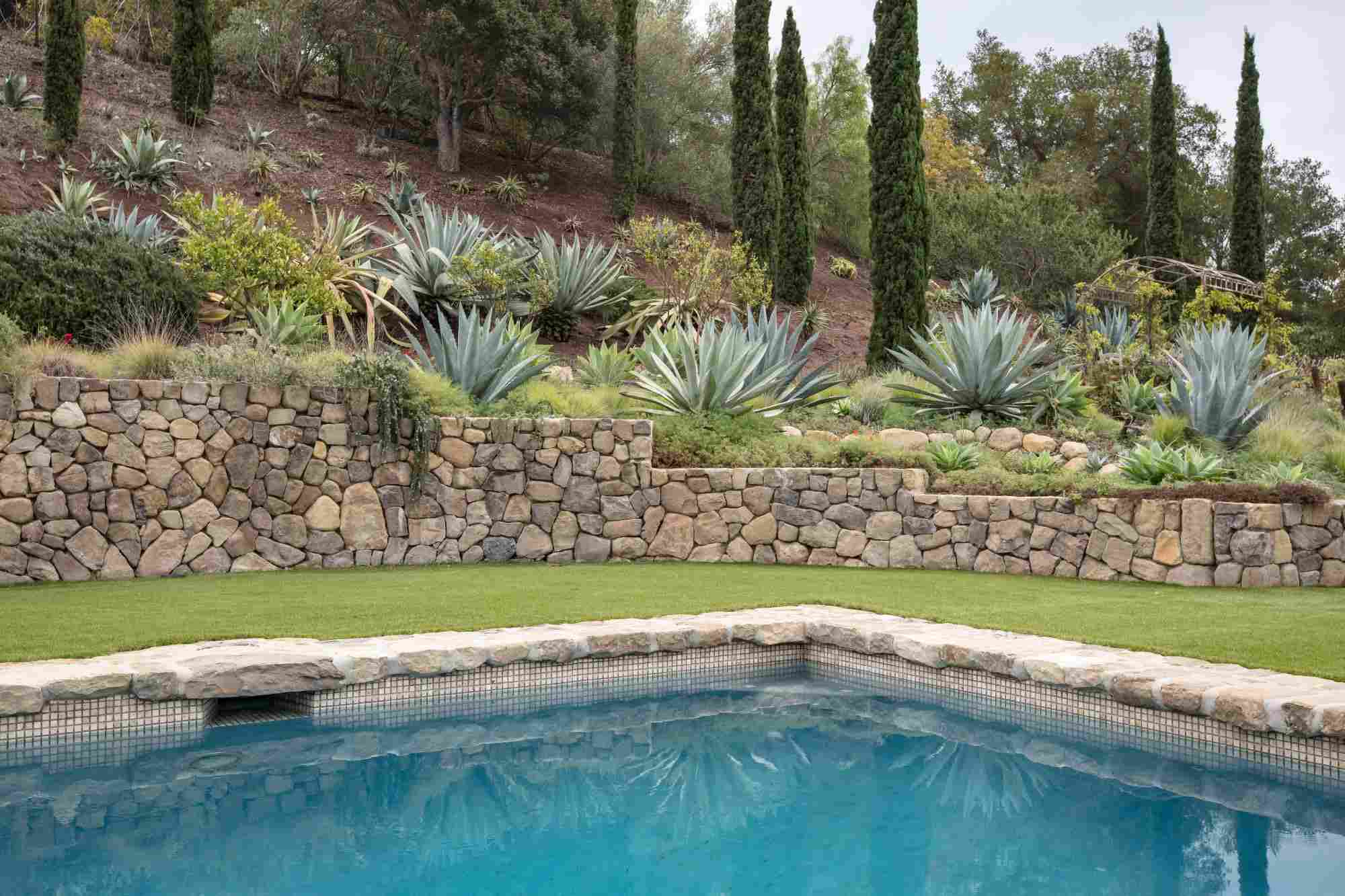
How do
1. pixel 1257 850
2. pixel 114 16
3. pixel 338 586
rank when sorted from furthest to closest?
pixel 114 16, pixel 338 586, pixel 1257 850

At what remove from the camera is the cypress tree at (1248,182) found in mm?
24484

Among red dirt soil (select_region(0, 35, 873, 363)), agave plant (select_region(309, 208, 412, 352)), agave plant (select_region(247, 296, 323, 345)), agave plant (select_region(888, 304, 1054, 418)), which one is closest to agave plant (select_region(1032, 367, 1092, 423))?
agave plant (select_region(888, 304, 1054, 418))

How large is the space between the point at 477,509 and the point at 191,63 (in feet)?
52.2

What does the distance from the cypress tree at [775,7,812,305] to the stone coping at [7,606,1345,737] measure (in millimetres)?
16024

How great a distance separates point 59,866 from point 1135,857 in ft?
13.7

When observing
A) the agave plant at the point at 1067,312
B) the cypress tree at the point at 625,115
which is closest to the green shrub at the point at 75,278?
→ the cypress tree at the point at 625,115

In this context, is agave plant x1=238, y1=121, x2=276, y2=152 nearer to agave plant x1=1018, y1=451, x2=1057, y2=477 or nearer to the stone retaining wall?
the stone retaining wall

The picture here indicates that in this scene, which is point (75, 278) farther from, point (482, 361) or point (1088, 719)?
point (1088, 719)

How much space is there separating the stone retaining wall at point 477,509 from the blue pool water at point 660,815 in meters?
4.15

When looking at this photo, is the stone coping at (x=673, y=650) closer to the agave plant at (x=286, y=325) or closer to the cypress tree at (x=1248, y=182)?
A: the agave plant at (x=286, y=325)

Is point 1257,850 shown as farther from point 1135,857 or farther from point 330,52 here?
point 330,52

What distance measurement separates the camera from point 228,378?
32.1 feet

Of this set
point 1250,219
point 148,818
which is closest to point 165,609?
point 148,818

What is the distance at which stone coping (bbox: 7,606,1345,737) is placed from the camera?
5.10 m
